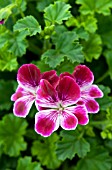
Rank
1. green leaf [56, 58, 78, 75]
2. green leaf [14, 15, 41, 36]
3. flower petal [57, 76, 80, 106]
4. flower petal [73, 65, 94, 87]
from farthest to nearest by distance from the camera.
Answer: green leaf [56, 58, 78, 75]
green leaf [14, 15, 41, 36]
flower petal [73, 65, 94, 87]
flower petal [57, 76, 80, 106]

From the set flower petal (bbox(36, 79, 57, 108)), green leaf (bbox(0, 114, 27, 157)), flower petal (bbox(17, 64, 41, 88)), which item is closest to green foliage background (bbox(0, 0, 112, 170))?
green leaf (bbox(0, 114, 27, 157))

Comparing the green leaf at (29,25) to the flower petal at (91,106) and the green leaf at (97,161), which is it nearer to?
the flower petal at (91,106)

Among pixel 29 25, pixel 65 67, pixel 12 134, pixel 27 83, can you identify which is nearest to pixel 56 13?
pixel 29 25

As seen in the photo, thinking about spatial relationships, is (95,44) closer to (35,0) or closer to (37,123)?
(35,0)

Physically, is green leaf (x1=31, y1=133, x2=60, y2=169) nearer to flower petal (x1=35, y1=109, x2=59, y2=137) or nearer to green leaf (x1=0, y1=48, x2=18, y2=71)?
green leaf (x1=0, y1=48, x2=18, y2=71)

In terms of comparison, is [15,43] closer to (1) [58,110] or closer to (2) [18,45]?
(2) [18,45]
